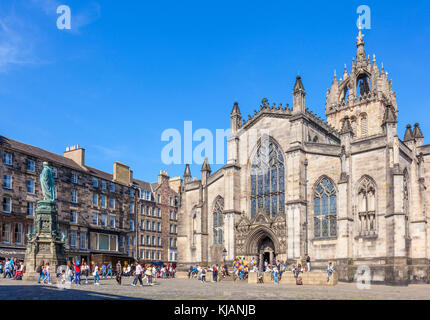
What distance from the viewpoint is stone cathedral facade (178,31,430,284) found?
34.0m

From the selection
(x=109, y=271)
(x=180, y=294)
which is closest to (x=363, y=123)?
(x=109, y=271)

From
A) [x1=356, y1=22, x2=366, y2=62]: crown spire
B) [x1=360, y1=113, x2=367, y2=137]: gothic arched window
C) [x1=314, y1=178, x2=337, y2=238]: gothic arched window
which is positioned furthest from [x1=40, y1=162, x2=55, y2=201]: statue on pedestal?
[x1=356, y1=22, x2=366, y2=62]: crown spire

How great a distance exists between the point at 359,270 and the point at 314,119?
14856mm

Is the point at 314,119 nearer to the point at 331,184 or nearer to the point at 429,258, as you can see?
the point at 331,184

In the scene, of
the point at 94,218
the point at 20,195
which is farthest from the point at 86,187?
the point at 20,195

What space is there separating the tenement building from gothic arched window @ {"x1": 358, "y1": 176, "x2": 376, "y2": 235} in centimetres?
2564

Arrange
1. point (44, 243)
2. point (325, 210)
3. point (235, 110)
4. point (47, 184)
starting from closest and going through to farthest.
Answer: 1. point (44, 243)
2. point (47, 184)
3. point (325, 210)
4. point (235, 110)

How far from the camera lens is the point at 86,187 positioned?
54.6 m

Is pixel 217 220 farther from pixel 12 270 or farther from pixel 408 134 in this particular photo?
pixel 408 134

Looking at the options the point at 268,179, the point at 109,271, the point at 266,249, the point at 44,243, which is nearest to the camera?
the point at 44,243

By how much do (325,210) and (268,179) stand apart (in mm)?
6506

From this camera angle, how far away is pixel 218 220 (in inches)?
1781

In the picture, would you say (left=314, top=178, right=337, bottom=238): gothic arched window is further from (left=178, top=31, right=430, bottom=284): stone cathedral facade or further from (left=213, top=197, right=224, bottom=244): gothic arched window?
(left=213, top=197, right=224, bottom=244): gothic arched window
